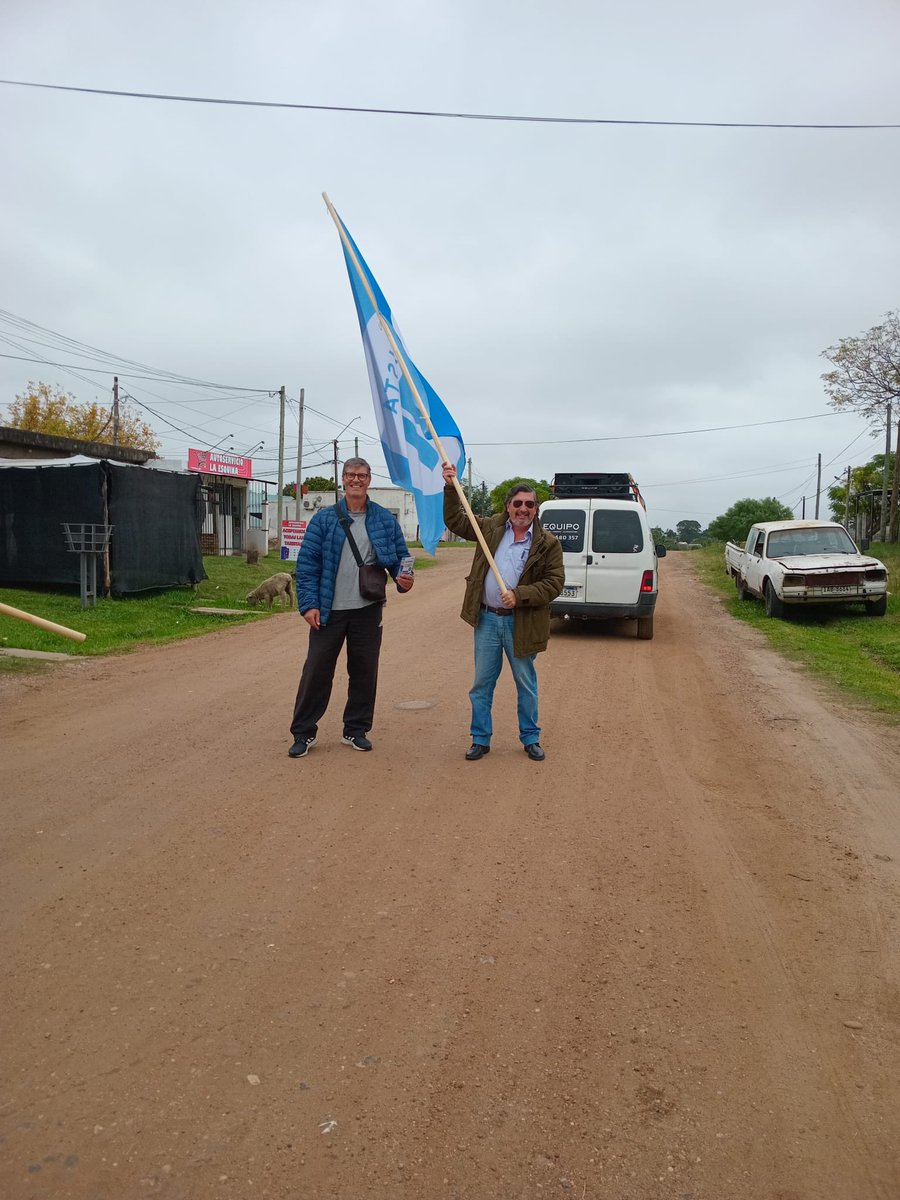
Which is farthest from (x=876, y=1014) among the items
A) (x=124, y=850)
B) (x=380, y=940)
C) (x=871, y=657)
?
(x=871, y=657)

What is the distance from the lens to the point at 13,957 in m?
3.50

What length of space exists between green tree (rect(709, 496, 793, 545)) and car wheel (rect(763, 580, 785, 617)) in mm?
62948

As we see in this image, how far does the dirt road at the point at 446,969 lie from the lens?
8.30 feet

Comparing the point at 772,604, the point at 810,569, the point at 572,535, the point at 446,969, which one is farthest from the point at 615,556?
the point at 446,969

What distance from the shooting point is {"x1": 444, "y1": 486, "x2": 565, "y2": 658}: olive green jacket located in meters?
6.25

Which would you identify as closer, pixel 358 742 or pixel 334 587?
pixel 334 587

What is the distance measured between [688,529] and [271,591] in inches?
6054

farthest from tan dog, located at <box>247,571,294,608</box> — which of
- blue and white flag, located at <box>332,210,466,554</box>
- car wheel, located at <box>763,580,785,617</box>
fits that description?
blue and white flag, located at <box>332,210,466,554</box>

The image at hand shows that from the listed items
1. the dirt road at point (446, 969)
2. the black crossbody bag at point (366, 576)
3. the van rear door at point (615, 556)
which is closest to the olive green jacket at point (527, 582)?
the black crossbody bag at point (366, 576)

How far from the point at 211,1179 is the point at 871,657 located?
1113 cm

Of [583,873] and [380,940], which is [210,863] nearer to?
[380,940]

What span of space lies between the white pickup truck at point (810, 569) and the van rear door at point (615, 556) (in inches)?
134

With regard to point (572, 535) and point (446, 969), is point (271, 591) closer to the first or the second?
point (572, 535)

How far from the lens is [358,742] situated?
658 centimetres
